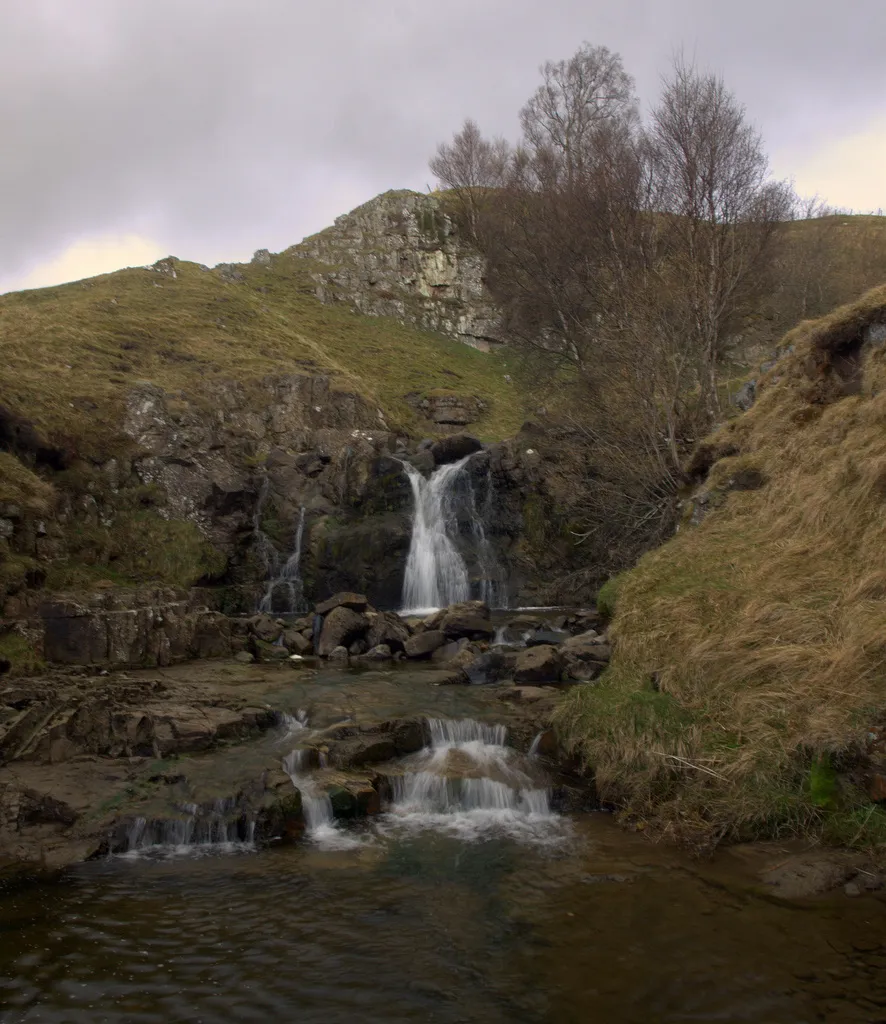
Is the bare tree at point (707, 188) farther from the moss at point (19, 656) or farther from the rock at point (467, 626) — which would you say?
the moss at point (19, 656)

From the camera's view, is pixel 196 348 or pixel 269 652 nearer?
pixel 269 652

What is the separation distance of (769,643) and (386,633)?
885 cm

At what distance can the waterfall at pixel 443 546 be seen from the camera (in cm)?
2105

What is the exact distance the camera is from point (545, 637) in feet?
47.3

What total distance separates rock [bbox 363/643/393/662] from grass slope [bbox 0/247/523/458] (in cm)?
1167

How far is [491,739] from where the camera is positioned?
9.22m

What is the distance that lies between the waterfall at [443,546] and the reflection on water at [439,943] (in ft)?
47.3

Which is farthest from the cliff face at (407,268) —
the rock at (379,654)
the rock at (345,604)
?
the rock at (379,654)

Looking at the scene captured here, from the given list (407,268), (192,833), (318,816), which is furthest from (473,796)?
(407,268)

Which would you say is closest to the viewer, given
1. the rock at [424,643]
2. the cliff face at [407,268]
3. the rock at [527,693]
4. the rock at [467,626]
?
the rock at [527,693]

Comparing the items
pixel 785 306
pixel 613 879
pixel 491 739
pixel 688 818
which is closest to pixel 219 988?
pixel 613 879

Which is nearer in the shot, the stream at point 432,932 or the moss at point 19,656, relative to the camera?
the stream at point 432,932

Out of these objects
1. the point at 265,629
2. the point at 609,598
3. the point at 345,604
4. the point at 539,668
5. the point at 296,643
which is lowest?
the point at 296,643

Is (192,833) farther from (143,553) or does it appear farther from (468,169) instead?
(468,169)
